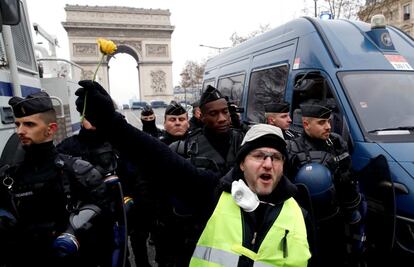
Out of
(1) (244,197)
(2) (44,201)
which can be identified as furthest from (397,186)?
(2) (44,201)

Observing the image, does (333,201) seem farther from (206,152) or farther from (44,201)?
(44,201)

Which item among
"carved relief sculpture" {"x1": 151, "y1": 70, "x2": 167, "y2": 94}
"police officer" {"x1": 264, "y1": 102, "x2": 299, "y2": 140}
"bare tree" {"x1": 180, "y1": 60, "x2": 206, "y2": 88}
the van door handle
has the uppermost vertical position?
"police officer" {"x1": 264, "y1": 102, "x2": 299, "y2": 140}

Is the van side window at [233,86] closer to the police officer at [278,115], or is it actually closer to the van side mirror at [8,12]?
the police officer at [278,115]

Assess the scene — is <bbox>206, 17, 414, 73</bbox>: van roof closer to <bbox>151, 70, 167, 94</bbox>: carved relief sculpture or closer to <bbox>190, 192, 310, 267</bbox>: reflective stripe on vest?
<bbox>190, 192, 310, 267</bbox>: reflective stripe on vest

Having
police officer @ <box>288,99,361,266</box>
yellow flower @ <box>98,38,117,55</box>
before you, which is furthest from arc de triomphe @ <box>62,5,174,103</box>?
yellow flower @ <box>98,38,117,55</box>

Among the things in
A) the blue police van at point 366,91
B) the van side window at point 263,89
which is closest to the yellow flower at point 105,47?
the blue police van at point 366,91

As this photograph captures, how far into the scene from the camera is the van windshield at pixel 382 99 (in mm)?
3652

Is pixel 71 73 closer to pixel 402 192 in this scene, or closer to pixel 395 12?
pixel 402 192

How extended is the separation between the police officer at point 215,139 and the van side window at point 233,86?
3.95 metres

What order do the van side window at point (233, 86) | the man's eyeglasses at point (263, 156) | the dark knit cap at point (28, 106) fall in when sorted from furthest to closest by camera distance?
the van side window at point (233, 86) < the dark knit cap at point (28, 106) < the man's eyeglasses at point (263, 156)

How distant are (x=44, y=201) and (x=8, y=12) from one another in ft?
4.63

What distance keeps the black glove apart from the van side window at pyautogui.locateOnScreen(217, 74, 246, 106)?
5275 mm

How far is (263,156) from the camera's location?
1862 millimetres

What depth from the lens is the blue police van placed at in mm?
2990
